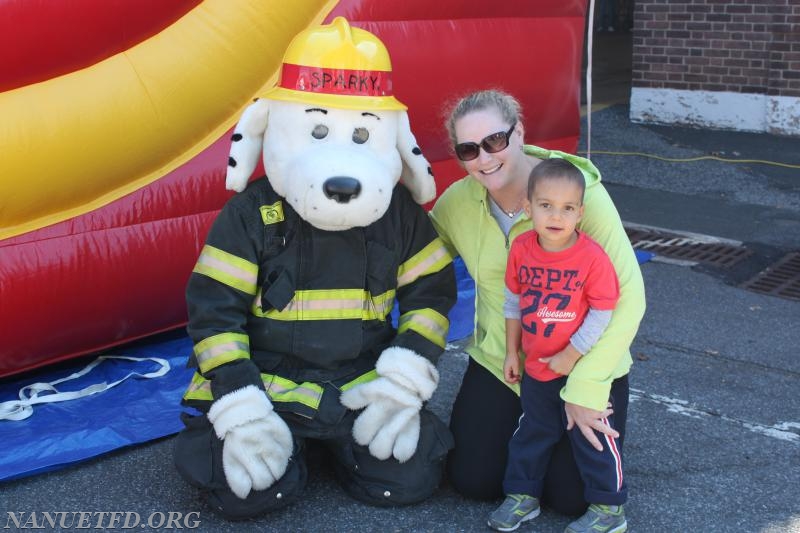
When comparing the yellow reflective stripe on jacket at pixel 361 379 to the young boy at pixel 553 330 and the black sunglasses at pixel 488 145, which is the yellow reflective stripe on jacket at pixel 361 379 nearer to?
the young boy at pixel 553 330

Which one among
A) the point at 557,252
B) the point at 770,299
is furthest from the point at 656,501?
the point at 770,299

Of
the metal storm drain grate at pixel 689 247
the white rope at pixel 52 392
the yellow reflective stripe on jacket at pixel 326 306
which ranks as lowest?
the metal storm drain grate at pixel 689 247

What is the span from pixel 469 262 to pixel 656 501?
82 cm

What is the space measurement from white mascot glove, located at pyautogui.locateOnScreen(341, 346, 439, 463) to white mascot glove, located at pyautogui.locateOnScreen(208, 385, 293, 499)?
23 centimetres

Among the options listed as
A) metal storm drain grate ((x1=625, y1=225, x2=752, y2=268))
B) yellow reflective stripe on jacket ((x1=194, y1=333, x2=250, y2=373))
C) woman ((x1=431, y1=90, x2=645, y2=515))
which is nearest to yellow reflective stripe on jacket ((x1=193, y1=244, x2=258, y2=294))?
yellow reflective stripe on jacket ((x1=194, y1=333, x2=250, y2=373))

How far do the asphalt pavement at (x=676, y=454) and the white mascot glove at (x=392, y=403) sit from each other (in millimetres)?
199

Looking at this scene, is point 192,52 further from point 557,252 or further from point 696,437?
point 696,437

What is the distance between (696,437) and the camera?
3.07m

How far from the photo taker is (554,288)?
2441mm

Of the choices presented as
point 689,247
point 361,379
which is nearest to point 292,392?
point 361,379

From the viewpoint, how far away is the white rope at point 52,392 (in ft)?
10.3

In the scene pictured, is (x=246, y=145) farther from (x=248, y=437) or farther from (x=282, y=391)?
(x=248, y=437)

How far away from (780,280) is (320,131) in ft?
8.91

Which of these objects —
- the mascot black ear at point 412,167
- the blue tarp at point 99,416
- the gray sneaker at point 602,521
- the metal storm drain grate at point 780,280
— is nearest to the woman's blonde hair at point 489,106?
the mascot black ear at point 412,167
